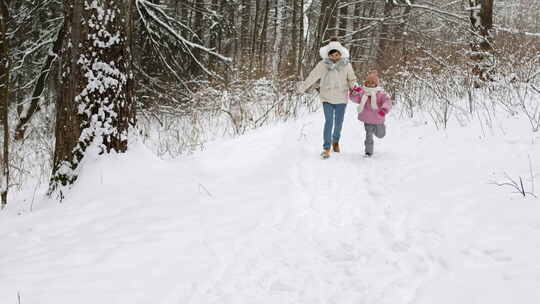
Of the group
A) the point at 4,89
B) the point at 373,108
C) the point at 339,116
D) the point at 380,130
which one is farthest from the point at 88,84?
the point at 380,130

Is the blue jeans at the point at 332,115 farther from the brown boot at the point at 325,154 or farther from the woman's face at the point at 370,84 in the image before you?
the woman's face at the point at 370,84

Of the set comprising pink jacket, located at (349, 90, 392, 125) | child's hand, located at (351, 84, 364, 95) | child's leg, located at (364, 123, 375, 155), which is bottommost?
child's leg, located at (364, 123, 375, 155)

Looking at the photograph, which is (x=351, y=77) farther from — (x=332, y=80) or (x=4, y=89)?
(x=4, y=89)

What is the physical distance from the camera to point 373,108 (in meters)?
5.29

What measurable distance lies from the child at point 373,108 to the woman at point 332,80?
27 cm

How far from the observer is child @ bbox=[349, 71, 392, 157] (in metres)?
5.30

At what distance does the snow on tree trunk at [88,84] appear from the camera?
3.79 metres

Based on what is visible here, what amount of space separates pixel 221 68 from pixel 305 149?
417 cm

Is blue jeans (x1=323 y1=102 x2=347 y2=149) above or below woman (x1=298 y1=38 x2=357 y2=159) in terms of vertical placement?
below

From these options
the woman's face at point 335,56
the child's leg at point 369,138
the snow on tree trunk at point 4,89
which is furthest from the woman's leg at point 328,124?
the snow on tree trunk at point 4,89

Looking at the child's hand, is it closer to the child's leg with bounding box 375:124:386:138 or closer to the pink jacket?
the pink jacket

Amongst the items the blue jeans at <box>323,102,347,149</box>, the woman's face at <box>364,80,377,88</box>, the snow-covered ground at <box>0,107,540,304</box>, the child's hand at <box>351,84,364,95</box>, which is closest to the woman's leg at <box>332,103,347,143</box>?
the blue jeans at <box>323,102,347,149</box>

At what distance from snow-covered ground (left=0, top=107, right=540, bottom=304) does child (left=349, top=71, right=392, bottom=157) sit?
624 millimetres

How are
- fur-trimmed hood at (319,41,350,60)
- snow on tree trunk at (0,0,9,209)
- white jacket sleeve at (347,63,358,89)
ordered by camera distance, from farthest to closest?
white jacket sleeve at (347,63,358,89) < fur-trimmed hood at (319,41,350,60) < snow on tree trunk at (0,0,9,209)
